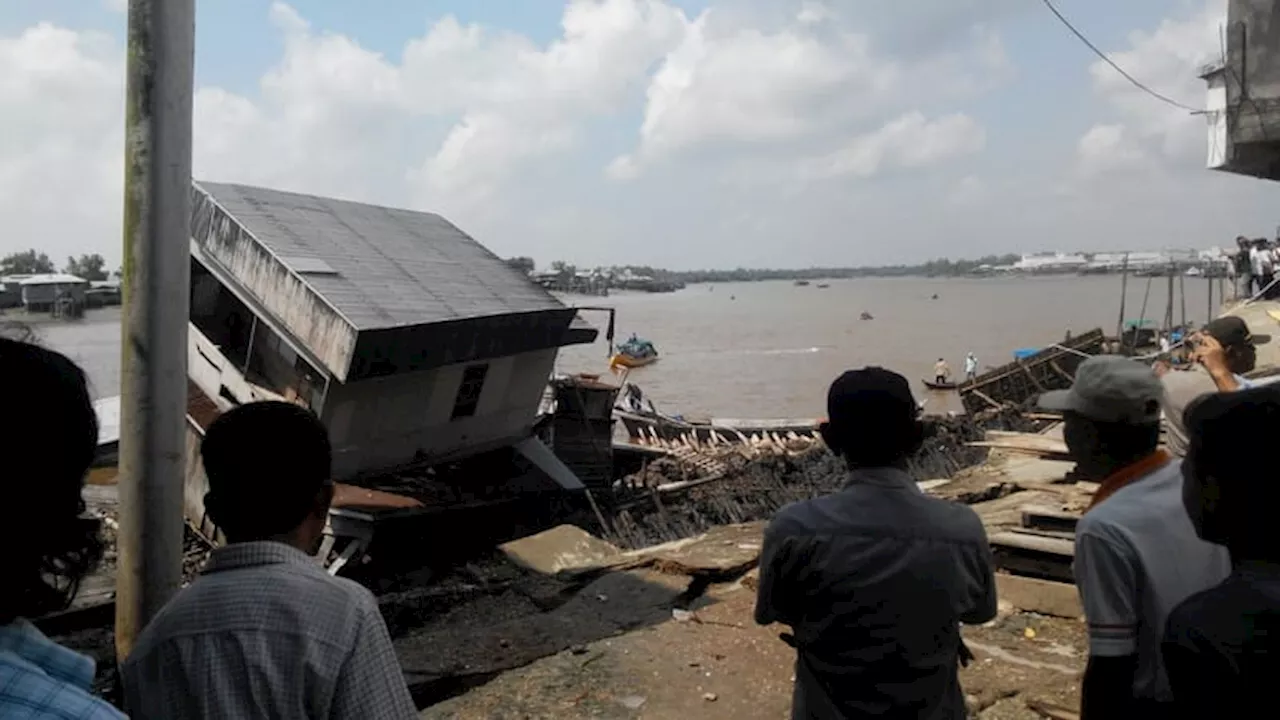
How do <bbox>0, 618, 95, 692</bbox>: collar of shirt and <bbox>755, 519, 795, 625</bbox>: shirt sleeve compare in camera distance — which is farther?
<bbox>755, 519, 795, 625</bbox>: shirt sleeve

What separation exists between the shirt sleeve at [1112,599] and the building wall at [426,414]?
12.3 meters

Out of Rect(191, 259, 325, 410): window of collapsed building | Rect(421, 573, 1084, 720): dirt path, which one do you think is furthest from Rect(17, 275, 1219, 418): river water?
Rect(421, 573, 1084, 720): dirt path

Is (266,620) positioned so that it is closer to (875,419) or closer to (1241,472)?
(875,419)

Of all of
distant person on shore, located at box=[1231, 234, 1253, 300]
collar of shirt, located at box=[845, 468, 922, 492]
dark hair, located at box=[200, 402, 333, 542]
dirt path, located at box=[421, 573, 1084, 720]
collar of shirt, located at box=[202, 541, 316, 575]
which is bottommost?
dirt path, located at box=[421, 573, 1084, 720]

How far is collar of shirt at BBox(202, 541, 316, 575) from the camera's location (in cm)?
177

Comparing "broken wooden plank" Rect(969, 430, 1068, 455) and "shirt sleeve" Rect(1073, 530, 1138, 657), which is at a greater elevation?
"shirt sleeve" Rect(1073, 530, 1138, 657)

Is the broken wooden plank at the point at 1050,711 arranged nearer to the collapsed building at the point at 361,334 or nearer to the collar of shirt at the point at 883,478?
the collar of shirt at the point at 883,478

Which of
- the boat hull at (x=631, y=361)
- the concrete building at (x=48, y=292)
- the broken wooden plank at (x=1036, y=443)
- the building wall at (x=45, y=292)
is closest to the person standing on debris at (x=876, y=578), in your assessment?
the broken wooden plank at (x=1036, y=443)

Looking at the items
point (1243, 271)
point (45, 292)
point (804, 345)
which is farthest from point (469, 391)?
point (45, 292)

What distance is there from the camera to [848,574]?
2.35 metres

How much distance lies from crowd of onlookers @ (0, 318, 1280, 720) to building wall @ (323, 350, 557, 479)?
38.8 feet

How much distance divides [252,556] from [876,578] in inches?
59.8

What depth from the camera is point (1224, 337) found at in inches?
177

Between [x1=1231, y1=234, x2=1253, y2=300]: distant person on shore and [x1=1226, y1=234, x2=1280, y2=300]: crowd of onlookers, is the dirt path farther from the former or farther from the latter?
[x1=1231, y1=234, x2=1253, y2=300]: distant person on shore
